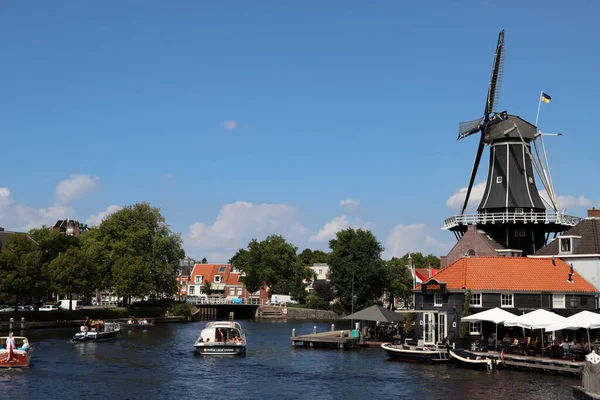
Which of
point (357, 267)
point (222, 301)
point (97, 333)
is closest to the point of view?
point (97, 333)

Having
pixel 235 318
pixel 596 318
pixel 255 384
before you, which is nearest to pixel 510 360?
pixel 596 318

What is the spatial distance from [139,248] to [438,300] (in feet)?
197

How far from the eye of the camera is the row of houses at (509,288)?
54.7 meters

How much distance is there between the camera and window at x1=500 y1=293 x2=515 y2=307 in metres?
54.7

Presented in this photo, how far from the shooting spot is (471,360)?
45.4 metres

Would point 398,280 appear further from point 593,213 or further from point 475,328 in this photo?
point 475,328

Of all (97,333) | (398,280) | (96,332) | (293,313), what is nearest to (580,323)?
(97,333)

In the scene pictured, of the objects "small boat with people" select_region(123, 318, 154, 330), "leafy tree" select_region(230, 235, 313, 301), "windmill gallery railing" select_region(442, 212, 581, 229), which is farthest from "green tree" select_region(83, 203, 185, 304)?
"windmill gallery railing" select_region(442, 212, 581, 229)

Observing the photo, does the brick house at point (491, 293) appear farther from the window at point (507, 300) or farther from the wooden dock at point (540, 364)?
the wooden dock at point (540, 364)

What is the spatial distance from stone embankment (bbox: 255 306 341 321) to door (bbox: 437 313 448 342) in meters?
68.0

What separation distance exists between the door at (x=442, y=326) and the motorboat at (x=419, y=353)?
15.0 ft

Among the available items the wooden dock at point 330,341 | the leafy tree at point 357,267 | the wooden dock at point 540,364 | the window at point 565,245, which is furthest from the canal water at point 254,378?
the leafy tree at point 357,267

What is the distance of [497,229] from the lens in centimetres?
7306

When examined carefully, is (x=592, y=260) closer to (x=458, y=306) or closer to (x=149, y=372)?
(x=458, y=306)
